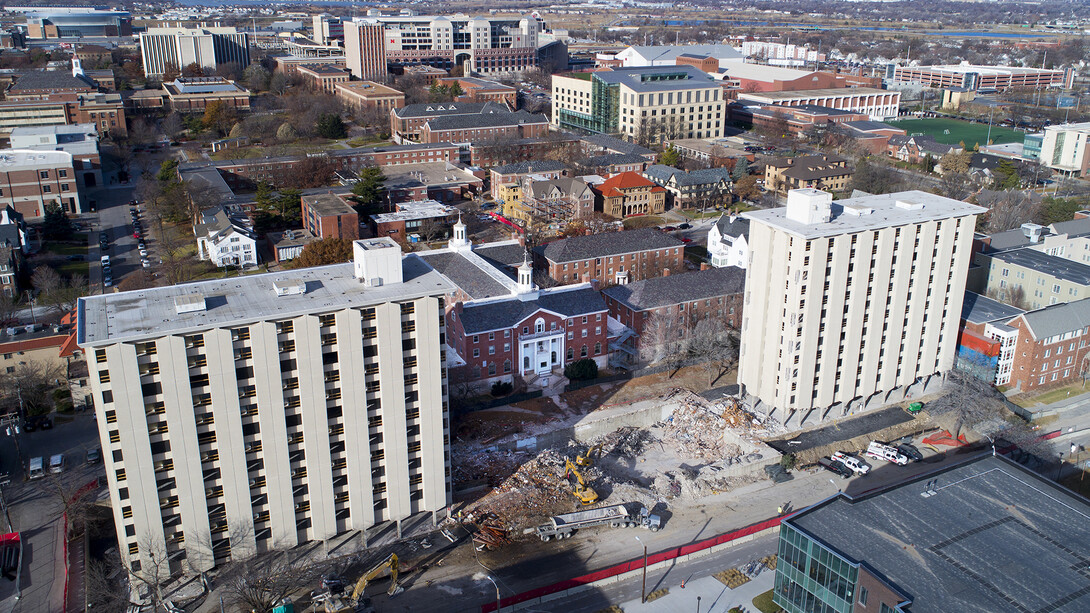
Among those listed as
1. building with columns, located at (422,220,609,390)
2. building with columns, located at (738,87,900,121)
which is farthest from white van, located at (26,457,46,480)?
building with columns, located at (738,87,900,121)

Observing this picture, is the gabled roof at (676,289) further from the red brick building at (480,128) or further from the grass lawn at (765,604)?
the red brick building at (480,128)

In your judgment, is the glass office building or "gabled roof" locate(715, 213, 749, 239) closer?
→ the glass office building

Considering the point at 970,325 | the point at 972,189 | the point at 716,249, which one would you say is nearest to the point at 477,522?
the point at 970,325

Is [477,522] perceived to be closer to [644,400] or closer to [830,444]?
[644,400]

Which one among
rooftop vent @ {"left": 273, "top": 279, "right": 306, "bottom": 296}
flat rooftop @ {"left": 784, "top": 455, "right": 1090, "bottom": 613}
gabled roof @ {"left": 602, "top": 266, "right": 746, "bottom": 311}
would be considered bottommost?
flat rooftop @ {"left": 784, "top": 455, "right": 1090, "bottom": 613}

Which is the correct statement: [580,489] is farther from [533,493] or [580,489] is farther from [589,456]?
[589,456]

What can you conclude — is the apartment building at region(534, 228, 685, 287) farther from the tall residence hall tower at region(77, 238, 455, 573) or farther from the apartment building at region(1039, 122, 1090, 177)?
the apartment building at region(1039, 122, 1090, 177)

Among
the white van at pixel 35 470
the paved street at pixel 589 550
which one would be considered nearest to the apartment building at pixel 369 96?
the white van at pixel 35 470
